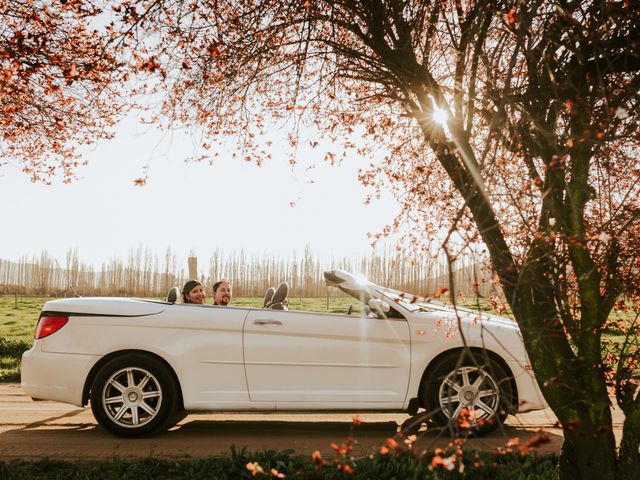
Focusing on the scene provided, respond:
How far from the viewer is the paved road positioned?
17.7 ft

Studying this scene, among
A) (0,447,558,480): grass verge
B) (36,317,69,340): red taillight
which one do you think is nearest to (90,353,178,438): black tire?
(36,317,69,340): red taillight

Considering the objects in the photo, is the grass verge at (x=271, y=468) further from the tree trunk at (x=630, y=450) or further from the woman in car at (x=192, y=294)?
the woman in car at (x=192, y=294)

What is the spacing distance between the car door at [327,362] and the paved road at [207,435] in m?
0.41

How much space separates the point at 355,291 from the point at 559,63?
306 centimetres

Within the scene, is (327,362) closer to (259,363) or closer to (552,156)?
(259,363)

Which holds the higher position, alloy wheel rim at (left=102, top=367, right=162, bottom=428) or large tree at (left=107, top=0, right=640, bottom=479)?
large tree at (left=107, top=0, right=640, bottom=479)

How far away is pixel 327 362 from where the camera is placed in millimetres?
5930

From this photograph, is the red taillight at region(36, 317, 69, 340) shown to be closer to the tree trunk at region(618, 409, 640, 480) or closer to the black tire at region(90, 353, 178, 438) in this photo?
the black tire at region(90, 353, 178, 438)

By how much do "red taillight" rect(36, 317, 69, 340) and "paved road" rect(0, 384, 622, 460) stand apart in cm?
100

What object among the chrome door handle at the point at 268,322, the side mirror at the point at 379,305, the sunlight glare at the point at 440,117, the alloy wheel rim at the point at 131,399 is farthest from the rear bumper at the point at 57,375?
the sunlight glare at the point at 440,117

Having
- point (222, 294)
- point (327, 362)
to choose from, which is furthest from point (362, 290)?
point (222, 294)

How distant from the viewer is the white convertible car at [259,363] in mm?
5887

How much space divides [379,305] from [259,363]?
1320 mm

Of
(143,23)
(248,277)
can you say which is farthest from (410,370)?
(248,277)
